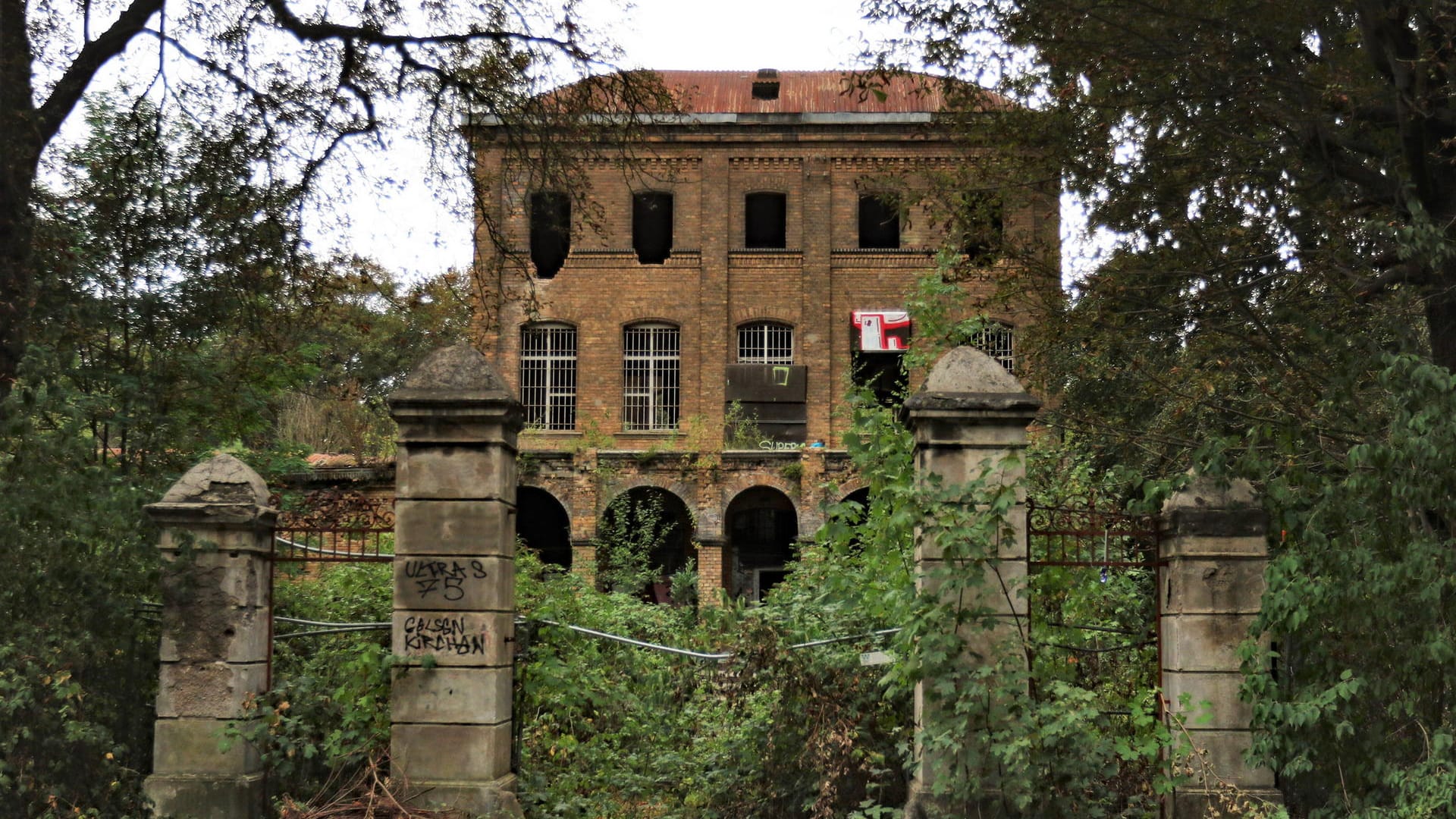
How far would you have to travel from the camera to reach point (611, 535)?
23.0 m

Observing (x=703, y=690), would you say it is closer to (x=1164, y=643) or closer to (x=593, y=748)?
(x=593, y=748)

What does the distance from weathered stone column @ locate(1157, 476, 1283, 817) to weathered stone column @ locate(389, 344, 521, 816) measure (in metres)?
3.61

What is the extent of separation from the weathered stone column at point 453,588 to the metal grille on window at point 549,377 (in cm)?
2049

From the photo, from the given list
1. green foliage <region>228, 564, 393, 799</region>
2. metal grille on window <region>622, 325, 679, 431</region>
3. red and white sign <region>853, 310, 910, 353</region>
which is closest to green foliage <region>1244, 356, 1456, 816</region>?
green foliage <region>228, 564, 393, 799</region>

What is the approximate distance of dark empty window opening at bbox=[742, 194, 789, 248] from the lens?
28297 mm

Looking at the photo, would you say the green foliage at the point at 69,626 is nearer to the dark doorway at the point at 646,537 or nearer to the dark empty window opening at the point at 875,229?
the dark doorway at the point at 646,537

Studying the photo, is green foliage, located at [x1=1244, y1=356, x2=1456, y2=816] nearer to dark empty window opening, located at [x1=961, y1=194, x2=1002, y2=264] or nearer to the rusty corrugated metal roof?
dark empty window opening, located at [x1=961, y1=194, x2=1002, y2=264]

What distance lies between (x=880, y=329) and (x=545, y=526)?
27.2 ft

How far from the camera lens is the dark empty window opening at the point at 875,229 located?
91.2ft

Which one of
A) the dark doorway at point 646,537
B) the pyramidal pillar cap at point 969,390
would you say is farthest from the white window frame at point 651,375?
the pyramidal pillar cap at point 969,390

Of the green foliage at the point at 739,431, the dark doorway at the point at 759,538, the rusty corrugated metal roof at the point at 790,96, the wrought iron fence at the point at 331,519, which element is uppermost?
the rusty corrugated metal roof at the point at 790,96

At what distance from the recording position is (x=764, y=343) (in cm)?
2756

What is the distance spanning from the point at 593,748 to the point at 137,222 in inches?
250

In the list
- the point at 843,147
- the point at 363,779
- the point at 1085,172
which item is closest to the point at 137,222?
the point at 363,779
